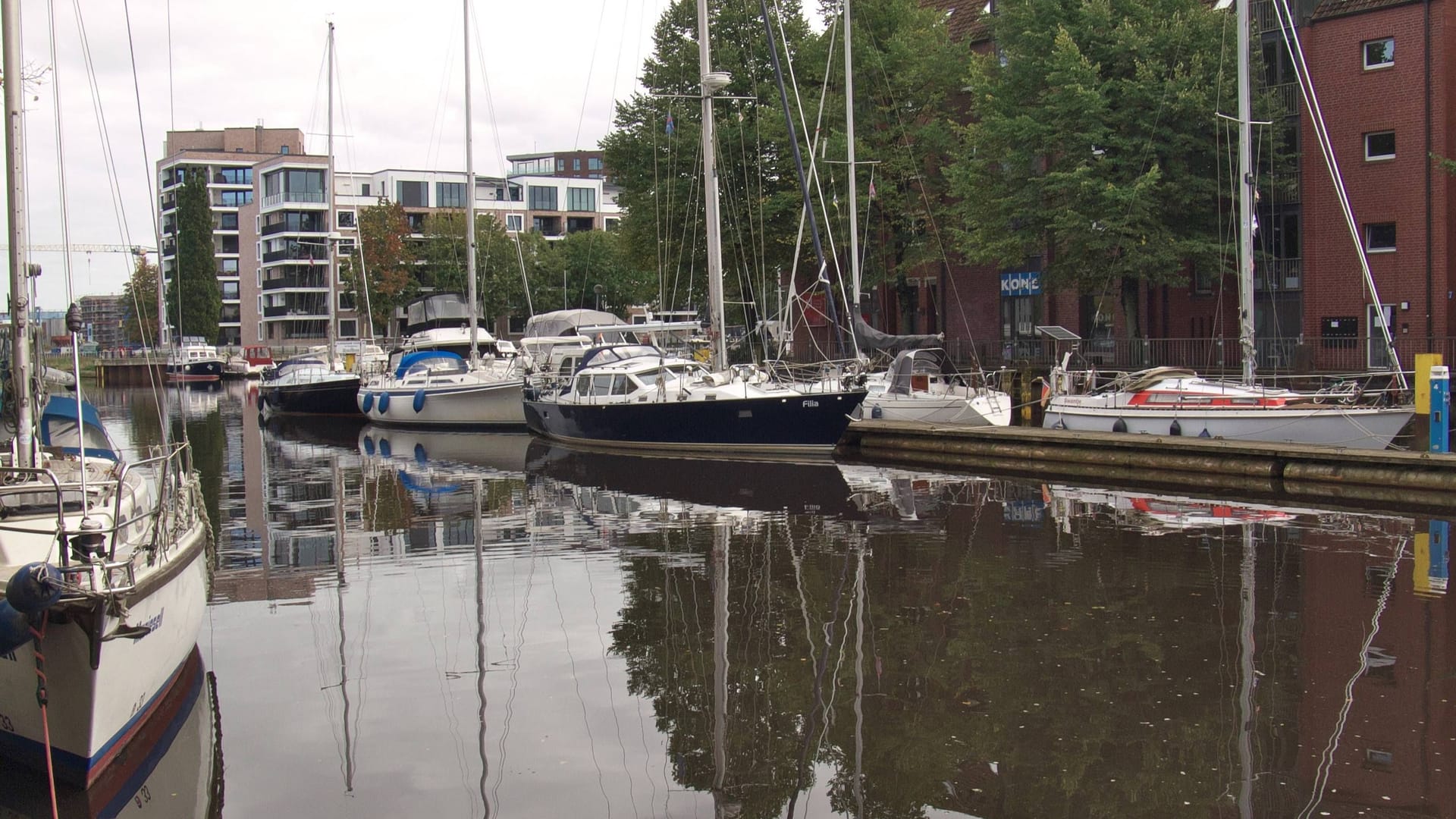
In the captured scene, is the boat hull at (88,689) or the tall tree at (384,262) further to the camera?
the tall tree at (384,262)

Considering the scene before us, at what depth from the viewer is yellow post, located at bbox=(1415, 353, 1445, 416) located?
2212cm

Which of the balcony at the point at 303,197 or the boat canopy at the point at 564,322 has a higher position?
the balcony at the point at 303,197

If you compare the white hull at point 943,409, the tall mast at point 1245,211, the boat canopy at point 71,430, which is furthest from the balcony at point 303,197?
the boat canopy at point 71,430

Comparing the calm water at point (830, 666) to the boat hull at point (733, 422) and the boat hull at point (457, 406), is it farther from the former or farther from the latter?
the boat hull at point (457, 406)

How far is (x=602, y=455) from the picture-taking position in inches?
1209

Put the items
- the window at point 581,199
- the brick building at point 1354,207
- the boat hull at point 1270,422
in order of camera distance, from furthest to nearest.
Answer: the window at point 581,199 < the brick building at point 1354,207 < the boat hull at point 1270,422

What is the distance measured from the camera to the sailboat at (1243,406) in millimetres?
23391

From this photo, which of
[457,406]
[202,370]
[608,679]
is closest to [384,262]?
[202,370]

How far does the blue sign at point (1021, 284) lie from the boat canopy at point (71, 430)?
121ft

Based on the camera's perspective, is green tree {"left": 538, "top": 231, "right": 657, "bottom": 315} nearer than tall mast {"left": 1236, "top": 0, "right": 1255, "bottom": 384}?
No

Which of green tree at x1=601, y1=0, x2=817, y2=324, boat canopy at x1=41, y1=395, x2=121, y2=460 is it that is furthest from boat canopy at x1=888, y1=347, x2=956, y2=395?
boat canopy at x1=41, y1=395, x2=121, y2=460

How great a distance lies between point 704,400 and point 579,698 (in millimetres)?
18514

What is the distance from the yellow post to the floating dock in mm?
2074

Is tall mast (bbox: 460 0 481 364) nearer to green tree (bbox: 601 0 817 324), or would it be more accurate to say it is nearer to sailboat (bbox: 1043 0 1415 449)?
green tree (bbox: 601 0 817 324)
